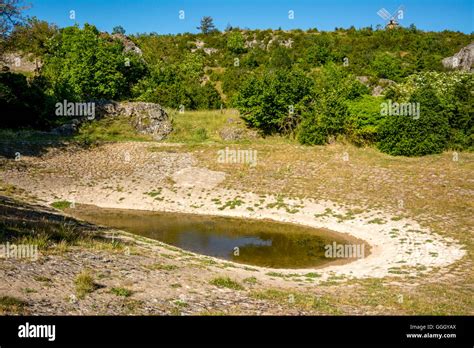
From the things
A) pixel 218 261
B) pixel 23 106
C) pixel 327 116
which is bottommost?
pixel 218 261

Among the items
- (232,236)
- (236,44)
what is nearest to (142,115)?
(232,236)

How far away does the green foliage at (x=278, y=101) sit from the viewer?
48844 millimetres

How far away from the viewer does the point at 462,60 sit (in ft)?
235

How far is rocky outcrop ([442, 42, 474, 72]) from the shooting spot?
231 feet

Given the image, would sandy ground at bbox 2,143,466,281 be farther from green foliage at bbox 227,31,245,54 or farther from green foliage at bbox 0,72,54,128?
green foliage at bbox 227,31,245,54

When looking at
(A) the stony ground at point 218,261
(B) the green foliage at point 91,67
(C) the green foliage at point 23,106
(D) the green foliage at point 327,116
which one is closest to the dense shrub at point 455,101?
(D) the green foliage at point 327,116

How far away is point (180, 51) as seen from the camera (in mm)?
89938

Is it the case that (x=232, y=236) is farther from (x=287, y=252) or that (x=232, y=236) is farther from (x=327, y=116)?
(x=327, y=116)

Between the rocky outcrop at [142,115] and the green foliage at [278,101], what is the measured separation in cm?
972

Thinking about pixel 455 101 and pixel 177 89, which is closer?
pixel 455 101

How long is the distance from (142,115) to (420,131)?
30004 mm

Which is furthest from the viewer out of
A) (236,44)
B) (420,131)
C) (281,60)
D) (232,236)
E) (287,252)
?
(236,44)

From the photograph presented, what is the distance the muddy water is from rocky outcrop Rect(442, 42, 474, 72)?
186 ft

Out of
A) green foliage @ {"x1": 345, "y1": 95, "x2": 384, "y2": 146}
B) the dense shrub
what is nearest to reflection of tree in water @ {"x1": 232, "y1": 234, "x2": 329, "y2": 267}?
green foliage @ {"x1": 345, "y1": 95, "x2": 384, "y2": 146}
